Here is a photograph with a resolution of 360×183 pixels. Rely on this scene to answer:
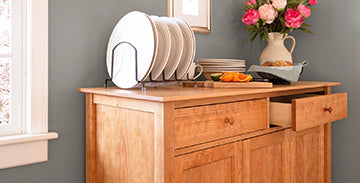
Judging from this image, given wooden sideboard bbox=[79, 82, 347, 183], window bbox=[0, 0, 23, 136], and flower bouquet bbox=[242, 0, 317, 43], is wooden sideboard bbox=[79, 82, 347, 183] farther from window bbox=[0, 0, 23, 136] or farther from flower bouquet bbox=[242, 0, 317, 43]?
flower bouquet bbox=[242, 0, 317, 43]

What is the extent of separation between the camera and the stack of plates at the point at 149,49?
121cm

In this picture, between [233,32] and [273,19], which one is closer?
[273,19]

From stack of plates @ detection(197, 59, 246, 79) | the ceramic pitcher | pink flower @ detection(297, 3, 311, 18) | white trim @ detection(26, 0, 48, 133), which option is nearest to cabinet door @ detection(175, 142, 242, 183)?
stack of plates @ detection(197, 59, 246, 79)

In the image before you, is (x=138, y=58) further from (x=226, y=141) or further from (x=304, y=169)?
(x=304, y=169)

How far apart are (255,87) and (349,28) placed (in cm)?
97

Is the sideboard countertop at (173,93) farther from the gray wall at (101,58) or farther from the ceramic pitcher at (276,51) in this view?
the ceramic pitcher at (276,51)

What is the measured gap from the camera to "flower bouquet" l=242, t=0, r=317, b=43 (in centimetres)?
173

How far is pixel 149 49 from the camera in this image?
3.92 feet

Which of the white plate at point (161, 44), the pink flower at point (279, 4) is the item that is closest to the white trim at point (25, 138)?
the white plate at point (161, 44)

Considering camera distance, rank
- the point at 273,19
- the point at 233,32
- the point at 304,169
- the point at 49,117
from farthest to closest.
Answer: the point at 233,32 → the point at 273,19 → the point at 304,169 → the point at 49,117

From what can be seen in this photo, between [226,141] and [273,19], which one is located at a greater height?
[273,19]

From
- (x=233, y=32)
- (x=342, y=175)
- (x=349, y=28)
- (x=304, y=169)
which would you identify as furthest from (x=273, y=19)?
(x=342, y=175)

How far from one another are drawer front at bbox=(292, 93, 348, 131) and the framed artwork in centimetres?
77

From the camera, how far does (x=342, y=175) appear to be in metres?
1.93
